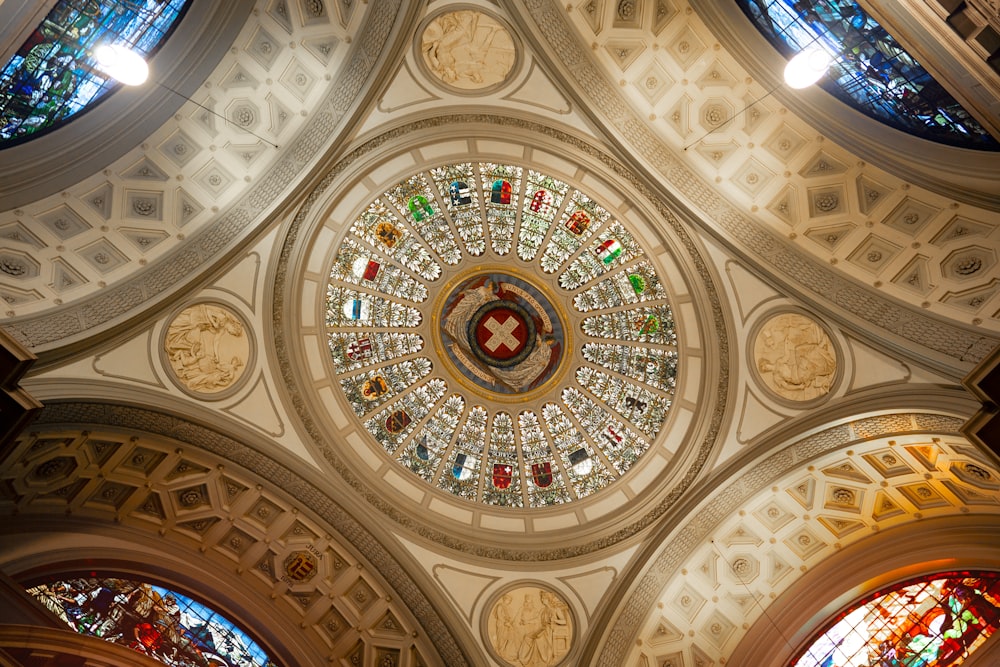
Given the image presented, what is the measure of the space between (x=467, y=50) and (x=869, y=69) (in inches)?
239

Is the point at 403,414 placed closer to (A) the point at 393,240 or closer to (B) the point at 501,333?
(B) the point at 501,333

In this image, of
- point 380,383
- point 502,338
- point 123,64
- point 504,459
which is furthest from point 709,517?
point 123,64

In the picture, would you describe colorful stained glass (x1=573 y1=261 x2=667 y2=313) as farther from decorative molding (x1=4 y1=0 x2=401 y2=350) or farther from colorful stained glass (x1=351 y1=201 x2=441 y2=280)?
decorative molding (x1=4 y1=0 x2=401 y2=350)

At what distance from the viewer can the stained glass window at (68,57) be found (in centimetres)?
1066

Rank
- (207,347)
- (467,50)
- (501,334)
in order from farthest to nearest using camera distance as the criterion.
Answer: (501,334), (207,347), (467,50)

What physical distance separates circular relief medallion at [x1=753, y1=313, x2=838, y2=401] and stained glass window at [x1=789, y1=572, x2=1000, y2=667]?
3.96 meters

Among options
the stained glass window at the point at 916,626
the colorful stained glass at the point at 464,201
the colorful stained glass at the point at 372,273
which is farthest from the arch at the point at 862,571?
the colorful stained glass at the point at 372,273

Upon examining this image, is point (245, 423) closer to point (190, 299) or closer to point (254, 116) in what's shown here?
point (190, 299)

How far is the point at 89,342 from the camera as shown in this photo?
1202cm

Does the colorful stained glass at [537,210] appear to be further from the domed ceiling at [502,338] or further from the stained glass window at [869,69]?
the stained glass window at [869,69]

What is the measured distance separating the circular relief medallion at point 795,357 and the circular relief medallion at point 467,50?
630cm

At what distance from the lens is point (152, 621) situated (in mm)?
13344

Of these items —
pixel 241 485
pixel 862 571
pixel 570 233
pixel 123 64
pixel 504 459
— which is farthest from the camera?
pixel 504 459

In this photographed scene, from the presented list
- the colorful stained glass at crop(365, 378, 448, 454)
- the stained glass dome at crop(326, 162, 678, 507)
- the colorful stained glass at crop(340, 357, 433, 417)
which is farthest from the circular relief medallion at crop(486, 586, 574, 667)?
the colorful stained glass at crop(340, 357, 433, 417)
